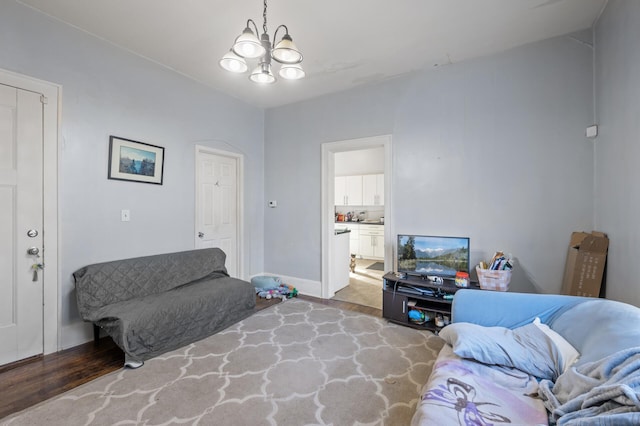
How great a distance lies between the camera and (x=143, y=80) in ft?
10.1

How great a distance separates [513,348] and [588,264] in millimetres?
1435

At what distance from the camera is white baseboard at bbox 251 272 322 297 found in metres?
4.14

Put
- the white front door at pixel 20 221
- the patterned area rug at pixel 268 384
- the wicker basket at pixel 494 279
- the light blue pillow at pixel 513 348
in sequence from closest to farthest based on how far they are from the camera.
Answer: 1. the light blue pillow at pixel 513 348
2. the patterned area rug at pixel 268 384
3. the white front door at pixel 20 221
4. the wicker basket at pixel 494 279

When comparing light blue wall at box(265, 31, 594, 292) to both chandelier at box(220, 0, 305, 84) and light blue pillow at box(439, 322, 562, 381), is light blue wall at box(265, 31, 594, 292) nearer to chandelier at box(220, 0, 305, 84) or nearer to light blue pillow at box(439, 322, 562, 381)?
light blue pillow at box(439, 322, 562, 381)

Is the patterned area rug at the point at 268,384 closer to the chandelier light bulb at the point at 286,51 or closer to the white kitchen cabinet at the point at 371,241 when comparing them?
the chandelier light bulb at the point at 286,51

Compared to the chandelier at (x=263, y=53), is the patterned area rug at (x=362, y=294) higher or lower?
lower

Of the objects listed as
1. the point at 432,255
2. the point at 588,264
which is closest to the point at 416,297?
the point at 432,255

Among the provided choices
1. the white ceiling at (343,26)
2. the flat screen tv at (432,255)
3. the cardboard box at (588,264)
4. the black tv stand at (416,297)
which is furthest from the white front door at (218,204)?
the cardboard box at (588,264)

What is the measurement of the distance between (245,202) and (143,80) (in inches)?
76.8

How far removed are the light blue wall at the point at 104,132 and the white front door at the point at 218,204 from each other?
17cm

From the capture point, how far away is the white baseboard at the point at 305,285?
13.6 ft

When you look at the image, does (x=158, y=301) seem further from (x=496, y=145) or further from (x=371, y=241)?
(x=371, y=241)

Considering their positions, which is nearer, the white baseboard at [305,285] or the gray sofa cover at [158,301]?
the gray sofa cover at [158,301]

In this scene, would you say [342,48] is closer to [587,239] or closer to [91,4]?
[91,4]
